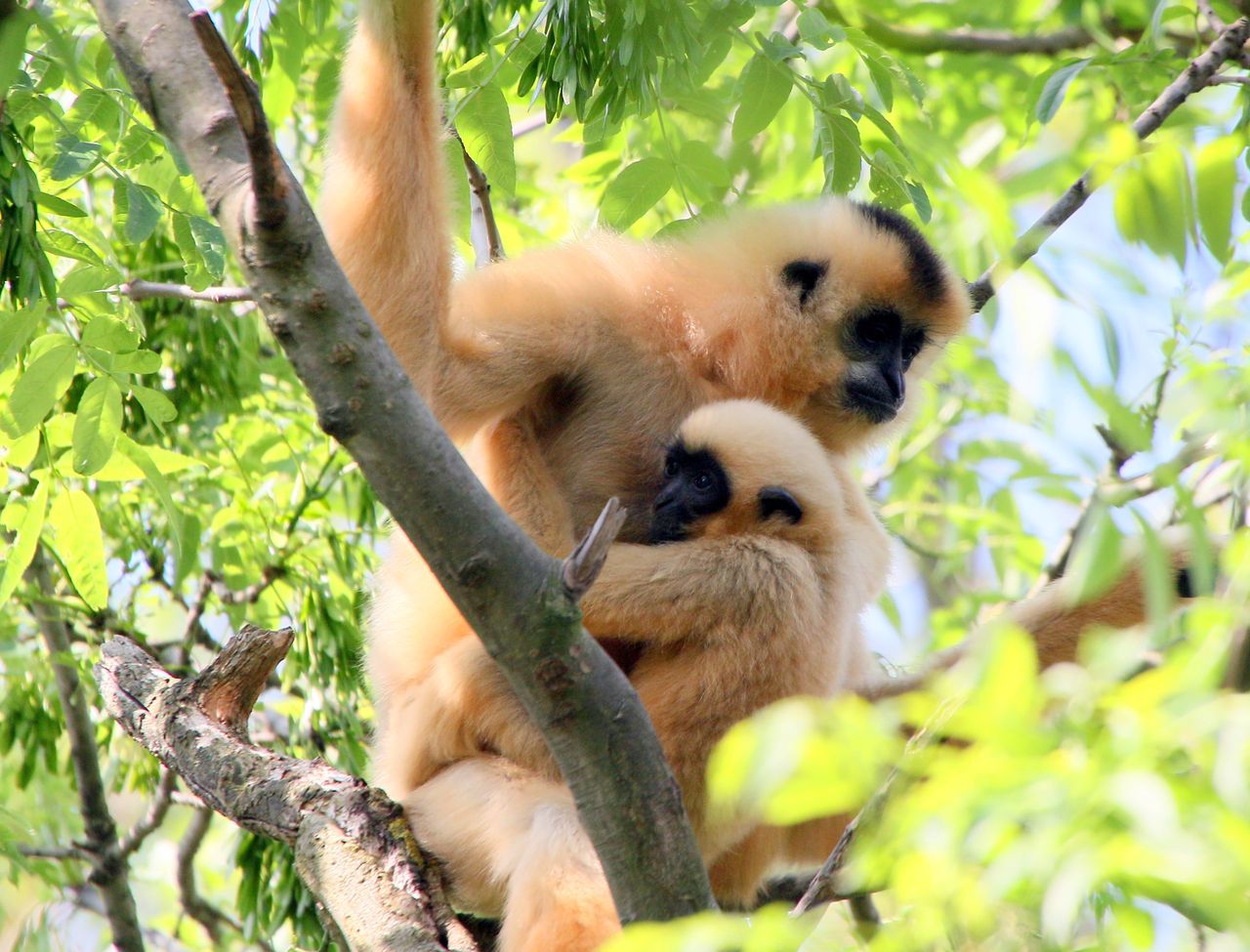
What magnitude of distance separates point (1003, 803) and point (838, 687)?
2.38 meters

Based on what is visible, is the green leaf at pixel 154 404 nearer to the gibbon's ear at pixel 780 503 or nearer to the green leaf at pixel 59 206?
the green leaf at pixel 59 206

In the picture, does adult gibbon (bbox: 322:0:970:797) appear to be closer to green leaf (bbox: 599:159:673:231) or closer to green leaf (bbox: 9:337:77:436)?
green leaf (bbox: 599:159:673:231)

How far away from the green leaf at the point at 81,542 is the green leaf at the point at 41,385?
28cm

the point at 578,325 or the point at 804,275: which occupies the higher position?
the point at 804,275

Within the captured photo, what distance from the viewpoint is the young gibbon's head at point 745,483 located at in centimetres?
378

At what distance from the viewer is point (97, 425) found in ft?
11.3

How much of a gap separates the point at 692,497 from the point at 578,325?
61 cm

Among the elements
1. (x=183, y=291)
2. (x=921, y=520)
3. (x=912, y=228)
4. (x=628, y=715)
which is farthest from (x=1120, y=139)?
(x=921, y=520)

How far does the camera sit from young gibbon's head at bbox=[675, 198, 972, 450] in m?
4.12

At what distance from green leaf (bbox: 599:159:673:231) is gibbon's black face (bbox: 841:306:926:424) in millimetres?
789

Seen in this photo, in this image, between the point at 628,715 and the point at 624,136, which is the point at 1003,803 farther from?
the point at 624,136

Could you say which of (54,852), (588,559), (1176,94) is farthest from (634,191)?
(54,852)

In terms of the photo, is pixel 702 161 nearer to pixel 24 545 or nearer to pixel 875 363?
pixel 875 363

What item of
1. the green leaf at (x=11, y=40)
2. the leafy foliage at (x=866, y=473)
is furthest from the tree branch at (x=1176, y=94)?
the green leaf at (x=11, y=40)
